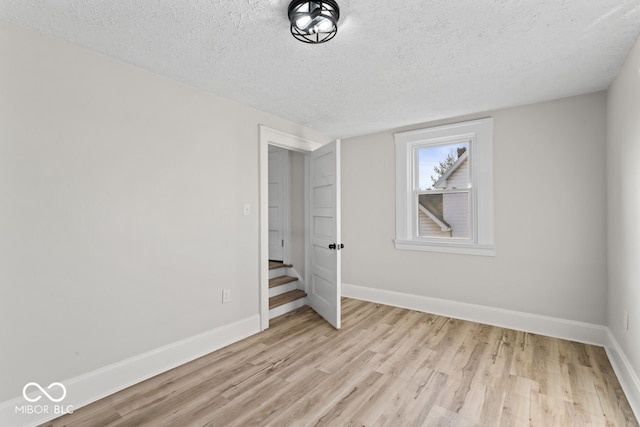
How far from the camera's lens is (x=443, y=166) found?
3670 mm

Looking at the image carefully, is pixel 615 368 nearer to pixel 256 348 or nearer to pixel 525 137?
pixel 525 137

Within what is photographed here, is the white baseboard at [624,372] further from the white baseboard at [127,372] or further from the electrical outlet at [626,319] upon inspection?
the white baseboard at [127,372]

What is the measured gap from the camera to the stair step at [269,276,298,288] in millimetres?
3930

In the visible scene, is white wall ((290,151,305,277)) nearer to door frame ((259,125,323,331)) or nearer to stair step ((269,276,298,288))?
stair step ((269,276,298,288))

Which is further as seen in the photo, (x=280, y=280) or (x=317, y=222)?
(x=280, y=280)

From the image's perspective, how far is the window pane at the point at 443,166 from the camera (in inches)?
139

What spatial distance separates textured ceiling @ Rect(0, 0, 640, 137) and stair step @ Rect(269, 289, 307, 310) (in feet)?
7.34

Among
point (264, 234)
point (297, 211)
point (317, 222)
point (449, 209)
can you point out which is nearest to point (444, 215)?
point (449, 209)

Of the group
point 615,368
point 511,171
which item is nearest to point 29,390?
point 615,368

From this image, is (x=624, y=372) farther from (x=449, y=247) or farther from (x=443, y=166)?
(x=443, y=166)

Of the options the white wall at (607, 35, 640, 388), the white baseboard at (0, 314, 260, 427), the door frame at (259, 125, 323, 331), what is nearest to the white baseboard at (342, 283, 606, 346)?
the white wall at (607, 35, 640, 388)

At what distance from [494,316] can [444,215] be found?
121cm

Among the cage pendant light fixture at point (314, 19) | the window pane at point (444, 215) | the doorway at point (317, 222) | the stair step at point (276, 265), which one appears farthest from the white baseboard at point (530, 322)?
the cage pendant light fixture at point (314, 19)

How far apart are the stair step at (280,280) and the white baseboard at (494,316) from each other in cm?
91
